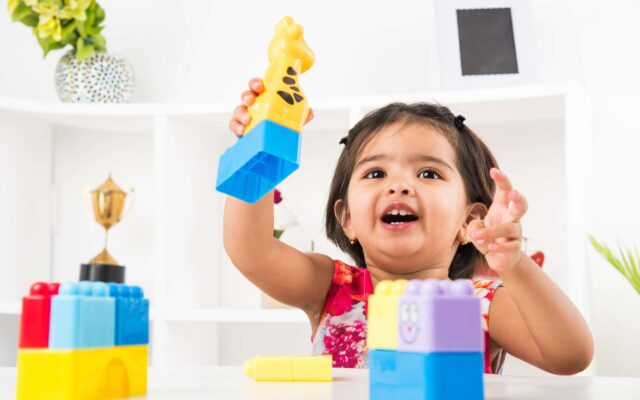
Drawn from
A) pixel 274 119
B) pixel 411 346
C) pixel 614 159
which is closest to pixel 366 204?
pixel 274 119

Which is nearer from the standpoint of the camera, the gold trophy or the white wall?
the white wall

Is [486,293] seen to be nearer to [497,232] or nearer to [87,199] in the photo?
[497,232]

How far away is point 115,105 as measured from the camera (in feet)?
6.67

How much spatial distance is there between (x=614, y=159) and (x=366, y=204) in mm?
1008

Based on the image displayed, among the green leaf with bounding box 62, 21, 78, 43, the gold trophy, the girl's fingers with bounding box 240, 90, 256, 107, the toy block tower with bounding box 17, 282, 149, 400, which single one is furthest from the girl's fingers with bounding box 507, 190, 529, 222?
the green leaf with bounding box 62, 21, 78, 43

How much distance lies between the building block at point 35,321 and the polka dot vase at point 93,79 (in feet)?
5.70

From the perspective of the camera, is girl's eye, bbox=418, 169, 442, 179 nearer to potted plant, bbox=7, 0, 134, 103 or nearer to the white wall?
the white wall

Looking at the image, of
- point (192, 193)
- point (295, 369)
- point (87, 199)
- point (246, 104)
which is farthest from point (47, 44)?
point (295, 369)

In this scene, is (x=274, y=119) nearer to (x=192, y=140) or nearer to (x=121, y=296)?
(x=121, y=296)

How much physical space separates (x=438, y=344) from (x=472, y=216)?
0.99 metres

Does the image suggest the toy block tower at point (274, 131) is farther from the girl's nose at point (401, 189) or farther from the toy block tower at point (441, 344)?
the girl's nose at point (401, 189)

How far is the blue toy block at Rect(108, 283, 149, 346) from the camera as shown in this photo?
54 centimetres

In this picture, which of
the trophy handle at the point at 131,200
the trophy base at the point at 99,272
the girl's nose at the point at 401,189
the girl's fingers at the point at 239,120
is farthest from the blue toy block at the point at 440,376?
the trophy handle at the point at 131,200

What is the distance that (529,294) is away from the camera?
0.88m
